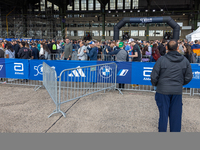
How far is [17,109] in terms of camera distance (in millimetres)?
5258

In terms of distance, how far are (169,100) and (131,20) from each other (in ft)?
74.1

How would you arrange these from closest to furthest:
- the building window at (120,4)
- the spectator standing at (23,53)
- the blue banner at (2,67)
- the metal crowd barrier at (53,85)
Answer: the metal crowd barrier at (53,85), the blue banner at (2,67), the spectator standing at (23,53), the building window at (120,4)

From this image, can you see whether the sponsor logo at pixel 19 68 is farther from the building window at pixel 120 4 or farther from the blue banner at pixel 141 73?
the building window at pixel 120 4

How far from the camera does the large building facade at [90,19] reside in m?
44.9

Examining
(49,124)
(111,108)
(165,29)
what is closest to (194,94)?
(111,108)

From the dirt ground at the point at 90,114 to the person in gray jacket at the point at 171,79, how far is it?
3.17 ft

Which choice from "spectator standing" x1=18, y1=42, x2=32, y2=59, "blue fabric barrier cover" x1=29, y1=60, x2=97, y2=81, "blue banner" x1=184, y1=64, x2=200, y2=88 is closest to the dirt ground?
"blue banner" x1=184, y1=64, x2=200, y2=88

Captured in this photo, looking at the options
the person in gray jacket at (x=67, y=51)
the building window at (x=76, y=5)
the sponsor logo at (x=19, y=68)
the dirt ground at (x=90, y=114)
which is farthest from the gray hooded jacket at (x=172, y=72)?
the building window at (x=76, y=5)

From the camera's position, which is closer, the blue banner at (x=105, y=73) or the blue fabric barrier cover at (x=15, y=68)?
the blue banner at (x=105, y=73)

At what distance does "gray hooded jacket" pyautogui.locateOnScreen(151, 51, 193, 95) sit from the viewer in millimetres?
3178

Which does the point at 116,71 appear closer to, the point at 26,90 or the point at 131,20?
the point at 26,90

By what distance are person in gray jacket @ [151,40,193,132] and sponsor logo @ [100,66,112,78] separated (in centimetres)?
350

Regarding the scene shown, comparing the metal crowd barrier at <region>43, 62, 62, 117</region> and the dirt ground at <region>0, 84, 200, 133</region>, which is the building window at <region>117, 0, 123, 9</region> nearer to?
the dirt ground at <region>0, 84, 200, 133</region>

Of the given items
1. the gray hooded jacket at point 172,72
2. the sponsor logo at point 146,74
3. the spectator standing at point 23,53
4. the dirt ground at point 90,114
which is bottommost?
the dirt ground at point 90,114
